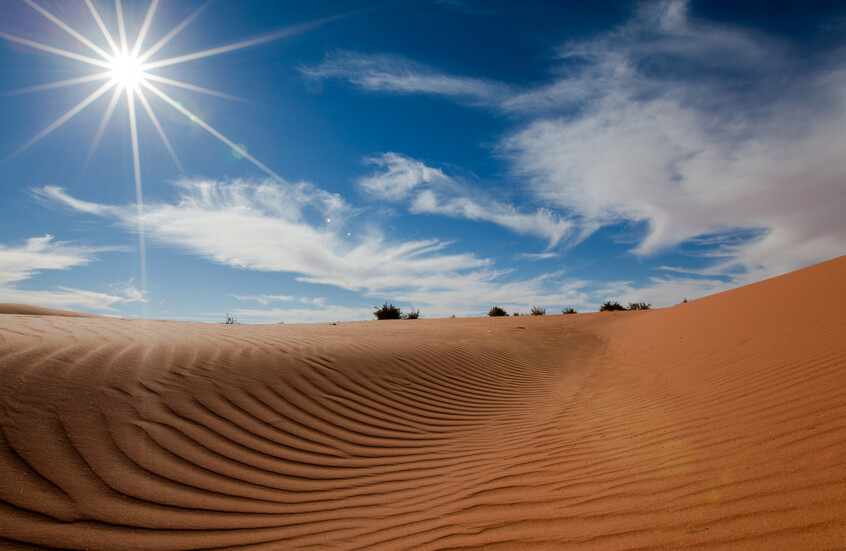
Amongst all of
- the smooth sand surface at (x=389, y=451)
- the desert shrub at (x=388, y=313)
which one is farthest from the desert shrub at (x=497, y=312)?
the smooth sand surface at (x=389, y=451)

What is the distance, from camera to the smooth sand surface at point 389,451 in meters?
2.37

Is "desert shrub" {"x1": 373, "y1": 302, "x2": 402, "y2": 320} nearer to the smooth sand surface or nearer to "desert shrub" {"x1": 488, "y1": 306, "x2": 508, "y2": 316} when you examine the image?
"desert shrub" {"x1": 488, "y1": 306, "x2": 508, "y2": 316}

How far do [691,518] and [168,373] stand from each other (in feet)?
15.6

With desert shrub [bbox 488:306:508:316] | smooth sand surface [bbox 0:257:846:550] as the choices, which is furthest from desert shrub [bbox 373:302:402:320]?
smooth sand surface [bbox 0:257:846:550]

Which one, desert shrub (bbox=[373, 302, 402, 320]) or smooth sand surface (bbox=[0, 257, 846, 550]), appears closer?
smooth sand surface (bbox=[0, 257, 846, 550])

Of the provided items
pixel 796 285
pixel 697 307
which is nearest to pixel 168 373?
pixel 796 285

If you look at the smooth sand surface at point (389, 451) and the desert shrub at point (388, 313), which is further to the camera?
the desert shrub at point (388, 313)

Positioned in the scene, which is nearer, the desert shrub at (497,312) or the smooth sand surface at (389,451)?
the smooth sand surface at (389,451)

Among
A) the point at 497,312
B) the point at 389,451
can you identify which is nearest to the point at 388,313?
the point at 497,312

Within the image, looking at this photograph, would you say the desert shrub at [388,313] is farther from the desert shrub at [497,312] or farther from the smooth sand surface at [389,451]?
the smooth sand surface at [389,451]

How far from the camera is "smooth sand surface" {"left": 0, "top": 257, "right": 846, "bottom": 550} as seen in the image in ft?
7.78

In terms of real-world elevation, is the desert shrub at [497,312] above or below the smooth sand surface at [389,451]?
above

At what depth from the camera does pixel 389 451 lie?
4062 millimetres

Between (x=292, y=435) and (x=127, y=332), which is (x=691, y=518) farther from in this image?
(x=127, y=332)
